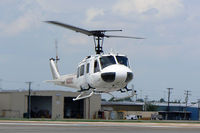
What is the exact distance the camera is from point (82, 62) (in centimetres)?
3788

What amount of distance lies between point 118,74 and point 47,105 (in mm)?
72972

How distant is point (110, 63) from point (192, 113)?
102 m

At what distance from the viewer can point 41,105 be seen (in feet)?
343

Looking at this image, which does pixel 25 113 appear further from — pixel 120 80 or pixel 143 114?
pixel 120 80

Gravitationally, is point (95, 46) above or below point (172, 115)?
above

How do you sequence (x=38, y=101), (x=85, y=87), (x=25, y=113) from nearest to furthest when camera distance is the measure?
(x=85, y=87)
(x=25, y=113)
(x=38, y=101)

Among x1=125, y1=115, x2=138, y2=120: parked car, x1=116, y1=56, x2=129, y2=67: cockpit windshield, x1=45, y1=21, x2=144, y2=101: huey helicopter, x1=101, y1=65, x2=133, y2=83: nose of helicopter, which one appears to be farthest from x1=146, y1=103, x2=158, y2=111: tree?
x1=101, y1=65, x2=133, y2=83: nose of helicopter

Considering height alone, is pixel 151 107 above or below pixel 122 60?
below

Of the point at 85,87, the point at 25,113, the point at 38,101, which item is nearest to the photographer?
the point at 85,87

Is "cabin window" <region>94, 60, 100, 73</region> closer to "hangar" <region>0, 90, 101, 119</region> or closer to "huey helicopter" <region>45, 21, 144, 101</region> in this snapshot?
"huey helicopter" <region>45, 21, 144, 101</region>

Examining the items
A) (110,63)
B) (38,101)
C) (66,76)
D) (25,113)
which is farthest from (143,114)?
(110,63)

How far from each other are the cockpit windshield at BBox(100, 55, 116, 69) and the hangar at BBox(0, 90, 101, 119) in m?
57.3

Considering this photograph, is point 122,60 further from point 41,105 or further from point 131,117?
point 41,105

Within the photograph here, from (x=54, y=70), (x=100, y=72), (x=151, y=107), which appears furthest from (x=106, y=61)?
(x=151, y=107)
